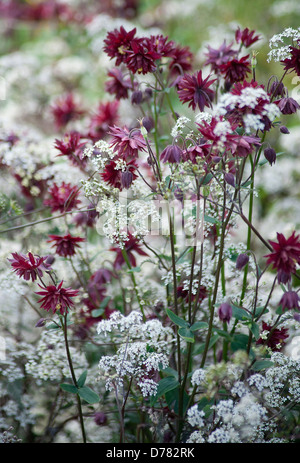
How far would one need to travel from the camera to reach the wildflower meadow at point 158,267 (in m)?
0.86

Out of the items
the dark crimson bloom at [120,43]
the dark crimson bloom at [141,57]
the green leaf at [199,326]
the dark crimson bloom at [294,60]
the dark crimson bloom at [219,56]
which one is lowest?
the green leaf at [199,326]

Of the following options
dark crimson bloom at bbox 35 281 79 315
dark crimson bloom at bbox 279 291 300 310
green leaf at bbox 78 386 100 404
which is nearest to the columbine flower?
dark crimson bloom at bbox 279 291 300 310

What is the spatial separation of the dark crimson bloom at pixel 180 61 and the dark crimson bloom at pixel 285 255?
66 cm

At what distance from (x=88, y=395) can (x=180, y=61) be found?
958 mm

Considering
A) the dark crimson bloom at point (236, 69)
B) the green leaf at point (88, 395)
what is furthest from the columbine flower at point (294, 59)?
the green leaf at point (88, 395)

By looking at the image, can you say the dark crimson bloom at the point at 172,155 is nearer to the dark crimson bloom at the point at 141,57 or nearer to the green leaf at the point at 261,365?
the dark crimson bloom at the point at 141,57

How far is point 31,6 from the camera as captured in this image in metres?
3.42

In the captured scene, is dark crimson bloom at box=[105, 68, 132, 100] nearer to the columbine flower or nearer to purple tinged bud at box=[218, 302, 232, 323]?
the columbine flower

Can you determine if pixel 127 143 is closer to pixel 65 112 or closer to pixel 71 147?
pixel 71 147

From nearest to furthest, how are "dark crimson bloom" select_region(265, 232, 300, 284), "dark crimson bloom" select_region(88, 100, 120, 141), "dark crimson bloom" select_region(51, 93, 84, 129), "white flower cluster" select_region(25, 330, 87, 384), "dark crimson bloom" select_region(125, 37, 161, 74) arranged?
1. "dark crimson bloom" select_region(265, 232, 300, 284)
2. "dark crimson bloom" select_region(125, 37, 161, 74)
3. "white flower cluster" select_region(25, 330, 87, 384)
4. "dark crimson bloom" select_region(88, 100, 120, 141)
5. "dark crimson bloom" select_region(51, 93, 84, 129)

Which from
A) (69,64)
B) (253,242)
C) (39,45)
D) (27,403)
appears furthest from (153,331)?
(39,45)

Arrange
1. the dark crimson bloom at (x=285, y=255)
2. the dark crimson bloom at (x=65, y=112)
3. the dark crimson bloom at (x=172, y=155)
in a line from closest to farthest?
the dark crimson bloom at (x=285, y=255) < the dark crimson bloom at (x=172, y=155) < the dark crimson bloom at (x=65, y=112)

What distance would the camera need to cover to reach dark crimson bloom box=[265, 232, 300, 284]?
0.75 metres
